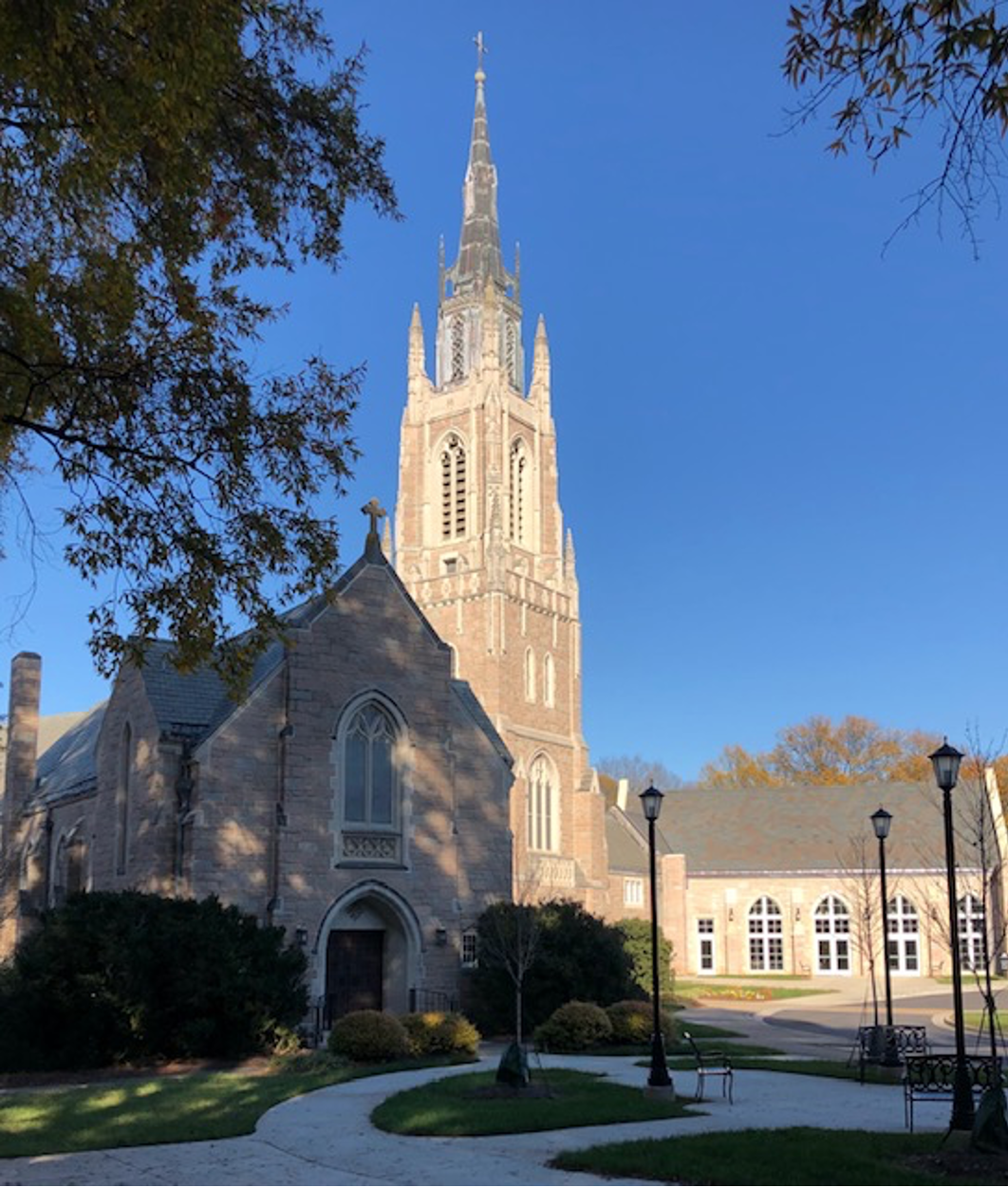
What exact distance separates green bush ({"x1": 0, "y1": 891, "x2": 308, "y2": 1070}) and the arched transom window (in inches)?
1642

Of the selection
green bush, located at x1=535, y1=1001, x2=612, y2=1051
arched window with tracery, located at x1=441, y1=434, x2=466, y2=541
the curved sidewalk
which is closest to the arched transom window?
arched window with tracery, located at x1=441, y1=434, x2=466, y2=541

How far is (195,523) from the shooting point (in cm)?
1215

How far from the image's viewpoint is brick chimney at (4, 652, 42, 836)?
3969 centimetres

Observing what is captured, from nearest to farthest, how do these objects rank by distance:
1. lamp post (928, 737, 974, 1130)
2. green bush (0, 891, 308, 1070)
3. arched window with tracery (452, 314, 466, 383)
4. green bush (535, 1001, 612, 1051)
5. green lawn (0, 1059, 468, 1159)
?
1. lamp post (928, 737, 974, 1130)
2. green lawn (0, 1059, 468, 1159)
3. green bush (0, 891, 308, 1070)
4. green bush (535, 1001, 612, 1051)
5. arched window with tracery (452, 314, 466, 383)

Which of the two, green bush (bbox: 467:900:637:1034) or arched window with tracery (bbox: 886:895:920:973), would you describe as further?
arched window with tracery (bbox: 886:895:920:973)

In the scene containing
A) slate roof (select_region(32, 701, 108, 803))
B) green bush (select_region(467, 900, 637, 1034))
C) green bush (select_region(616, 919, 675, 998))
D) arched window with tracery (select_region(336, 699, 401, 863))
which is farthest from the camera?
green bush (select_region(616, 919, 675, 998))

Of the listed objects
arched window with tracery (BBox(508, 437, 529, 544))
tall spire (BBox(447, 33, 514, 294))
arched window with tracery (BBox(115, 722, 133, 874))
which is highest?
tall spire (BBox(447, 33, 514, 294))

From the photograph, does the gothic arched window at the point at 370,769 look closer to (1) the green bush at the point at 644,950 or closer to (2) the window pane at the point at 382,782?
(2) the window pane at the point at 382,782

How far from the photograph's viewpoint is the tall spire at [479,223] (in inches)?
3039

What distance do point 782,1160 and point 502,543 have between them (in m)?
54.5

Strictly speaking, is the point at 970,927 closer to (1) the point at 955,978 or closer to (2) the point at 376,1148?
(1) the point at 955,978

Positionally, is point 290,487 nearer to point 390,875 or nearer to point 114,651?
point 114,651

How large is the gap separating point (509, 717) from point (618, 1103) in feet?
150

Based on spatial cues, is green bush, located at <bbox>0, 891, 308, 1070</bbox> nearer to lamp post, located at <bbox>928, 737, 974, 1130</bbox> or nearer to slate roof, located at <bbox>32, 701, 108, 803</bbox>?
slate roof, located at <bbox>32, 701, 108, 803</bbox>
